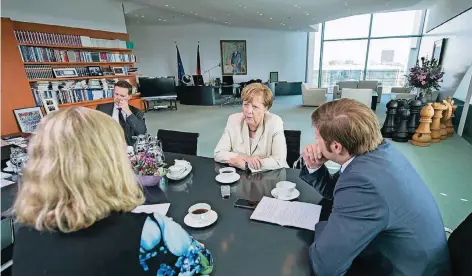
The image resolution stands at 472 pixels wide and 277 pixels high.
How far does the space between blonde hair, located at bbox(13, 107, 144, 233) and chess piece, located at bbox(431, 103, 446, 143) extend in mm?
4909

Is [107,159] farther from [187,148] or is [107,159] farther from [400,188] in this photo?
[187,148]

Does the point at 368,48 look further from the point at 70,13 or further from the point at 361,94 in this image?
the point at 70,13

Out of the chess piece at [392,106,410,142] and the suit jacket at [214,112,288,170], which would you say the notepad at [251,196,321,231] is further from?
the chess piece at [392,106,410,142]

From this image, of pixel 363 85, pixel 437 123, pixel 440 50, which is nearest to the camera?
pixel 437 123

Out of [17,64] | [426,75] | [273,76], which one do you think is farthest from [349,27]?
[17,64]

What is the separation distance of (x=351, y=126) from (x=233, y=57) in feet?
32.5

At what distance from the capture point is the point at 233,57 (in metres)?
10.2

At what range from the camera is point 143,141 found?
5.41ft

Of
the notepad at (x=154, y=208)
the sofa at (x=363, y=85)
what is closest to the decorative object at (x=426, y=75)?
the sofa at (x=363, y=85)

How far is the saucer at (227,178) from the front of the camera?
142 cm

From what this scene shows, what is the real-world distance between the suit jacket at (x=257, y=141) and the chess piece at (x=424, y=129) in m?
3.37

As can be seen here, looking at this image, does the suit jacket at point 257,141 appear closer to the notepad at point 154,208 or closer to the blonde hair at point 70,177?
the notepad at point 154,208

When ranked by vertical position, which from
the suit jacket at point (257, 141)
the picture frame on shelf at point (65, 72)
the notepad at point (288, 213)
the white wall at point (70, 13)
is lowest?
the notepad at point (288, 213)

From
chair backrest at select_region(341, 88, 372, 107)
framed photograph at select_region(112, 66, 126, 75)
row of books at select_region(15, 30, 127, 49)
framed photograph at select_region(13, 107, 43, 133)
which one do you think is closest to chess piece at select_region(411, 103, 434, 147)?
chair backrest at select_region(341, 88, 372, 107)
